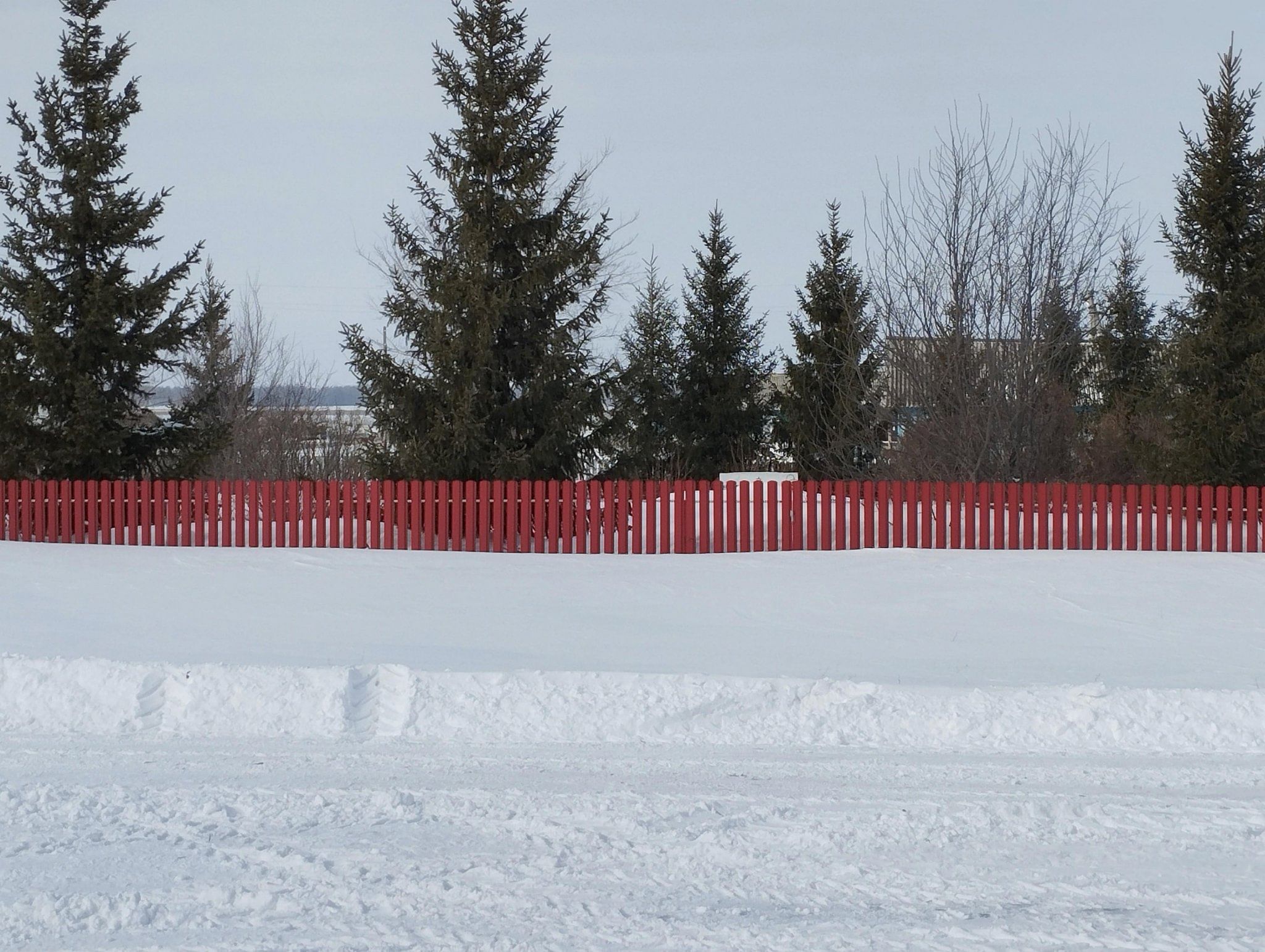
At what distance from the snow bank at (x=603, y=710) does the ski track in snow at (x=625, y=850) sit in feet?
1.71

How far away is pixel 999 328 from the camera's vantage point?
70.3 ft

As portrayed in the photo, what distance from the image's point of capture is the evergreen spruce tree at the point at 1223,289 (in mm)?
22953

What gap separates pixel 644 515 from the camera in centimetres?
1736

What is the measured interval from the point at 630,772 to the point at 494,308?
45.4 feet

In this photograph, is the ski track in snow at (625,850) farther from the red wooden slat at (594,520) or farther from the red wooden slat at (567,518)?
the red wooden slat at (567,518)

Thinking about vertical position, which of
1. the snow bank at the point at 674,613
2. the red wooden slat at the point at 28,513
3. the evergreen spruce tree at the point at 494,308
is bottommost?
the snow bank at the point at 674,613

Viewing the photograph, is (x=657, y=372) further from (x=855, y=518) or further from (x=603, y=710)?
(x=603, y=710)

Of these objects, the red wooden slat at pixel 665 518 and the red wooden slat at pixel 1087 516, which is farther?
the red wooden slat at pixel 665 518

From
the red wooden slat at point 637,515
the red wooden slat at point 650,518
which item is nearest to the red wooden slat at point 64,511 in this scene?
the red wooden slat at point 637,515

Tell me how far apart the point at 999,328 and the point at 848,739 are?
53.3 ft

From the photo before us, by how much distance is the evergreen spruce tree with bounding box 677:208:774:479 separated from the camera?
33312 mm

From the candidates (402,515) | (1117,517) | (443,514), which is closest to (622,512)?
(443,514)

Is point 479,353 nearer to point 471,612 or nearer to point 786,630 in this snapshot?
point 471,612

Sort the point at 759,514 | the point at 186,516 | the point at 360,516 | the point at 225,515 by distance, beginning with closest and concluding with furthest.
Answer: the point at 759,514 → the point at 360,516 → the point at 225,515 → the point at 186,516
